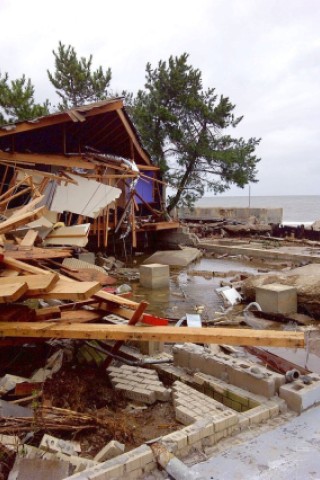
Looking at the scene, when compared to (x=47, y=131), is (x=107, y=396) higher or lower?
lower

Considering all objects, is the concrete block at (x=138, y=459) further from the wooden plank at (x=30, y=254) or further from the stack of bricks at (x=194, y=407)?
the wooden plank at (x=30, y=254)

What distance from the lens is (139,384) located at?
16.5 ft

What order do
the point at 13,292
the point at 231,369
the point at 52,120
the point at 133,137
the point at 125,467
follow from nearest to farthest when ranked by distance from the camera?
1. the point at 125,467
2. the point at 13,292
3. the point at 231,369
4. the point at 52,120
5. the point at 133,137

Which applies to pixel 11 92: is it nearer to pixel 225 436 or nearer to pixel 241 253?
pixel 241 253

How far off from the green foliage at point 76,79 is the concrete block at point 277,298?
1720 centimetres

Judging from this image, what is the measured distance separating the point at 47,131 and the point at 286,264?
10.9m

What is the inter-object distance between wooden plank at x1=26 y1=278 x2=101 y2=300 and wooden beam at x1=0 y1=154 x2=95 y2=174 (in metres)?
10.5

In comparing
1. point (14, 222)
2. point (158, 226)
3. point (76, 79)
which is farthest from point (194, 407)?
point (76, 79)

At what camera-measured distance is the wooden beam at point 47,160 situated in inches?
534

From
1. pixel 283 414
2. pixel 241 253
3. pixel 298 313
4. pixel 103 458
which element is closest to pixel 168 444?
pixel 103 458

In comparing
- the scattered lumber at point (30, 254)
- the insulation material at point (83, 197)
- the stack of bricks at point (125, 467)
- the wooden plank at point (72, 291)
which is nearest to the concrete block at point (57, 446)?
the stack of bricks at point (125, 467)

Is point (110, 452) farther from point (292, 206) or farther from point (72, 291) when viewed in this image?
point (292, 206)

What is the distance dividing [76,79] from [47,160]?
1000 centimetres

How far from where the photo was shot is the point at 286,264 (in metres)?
16.4
